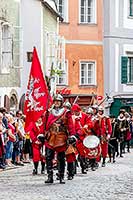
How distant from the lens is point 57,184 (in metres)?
17.2

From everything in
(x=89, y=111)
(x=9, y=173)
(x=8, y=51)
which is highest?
(x=8, y=51)

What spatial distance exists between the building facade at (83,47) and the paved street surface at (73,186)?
64.2 ft

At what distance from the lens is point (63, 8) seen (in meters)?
41.2

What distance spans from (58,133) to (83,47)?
24336mm

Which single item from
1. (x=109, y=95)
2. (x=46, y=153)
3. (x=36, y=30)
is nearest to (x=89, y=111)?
(x=46, y=153)

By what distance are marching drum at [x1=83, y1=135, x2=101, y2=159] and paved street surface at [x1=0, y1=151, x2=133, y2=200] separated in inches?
19.3

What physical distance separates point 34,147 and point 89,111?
2.60m

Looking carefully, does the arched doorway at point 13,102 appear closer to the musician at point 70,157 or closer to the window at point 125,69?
the musician at point 70,157

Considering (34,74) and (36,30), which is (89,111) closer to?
(34,74)

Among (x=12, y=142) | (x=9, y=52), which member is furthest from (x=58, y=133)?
(x=9, y=52)

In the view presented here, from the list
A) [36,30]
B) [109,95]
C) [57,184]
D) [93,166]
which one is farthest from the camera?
[109,95]

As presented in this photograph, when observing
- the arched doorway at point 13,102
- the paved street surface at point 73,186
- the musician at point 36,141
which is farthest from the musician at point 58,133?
the arched doorway at point 13,102

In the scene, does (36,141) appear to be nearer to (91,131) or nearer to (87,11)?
(91,131)

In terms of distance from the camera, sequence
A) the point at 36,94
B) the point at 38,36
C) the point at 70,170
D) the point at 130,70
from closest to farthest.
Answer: the point at 70,170 < the point at 36,94 < the point at 38,36 < the point at 130,70
